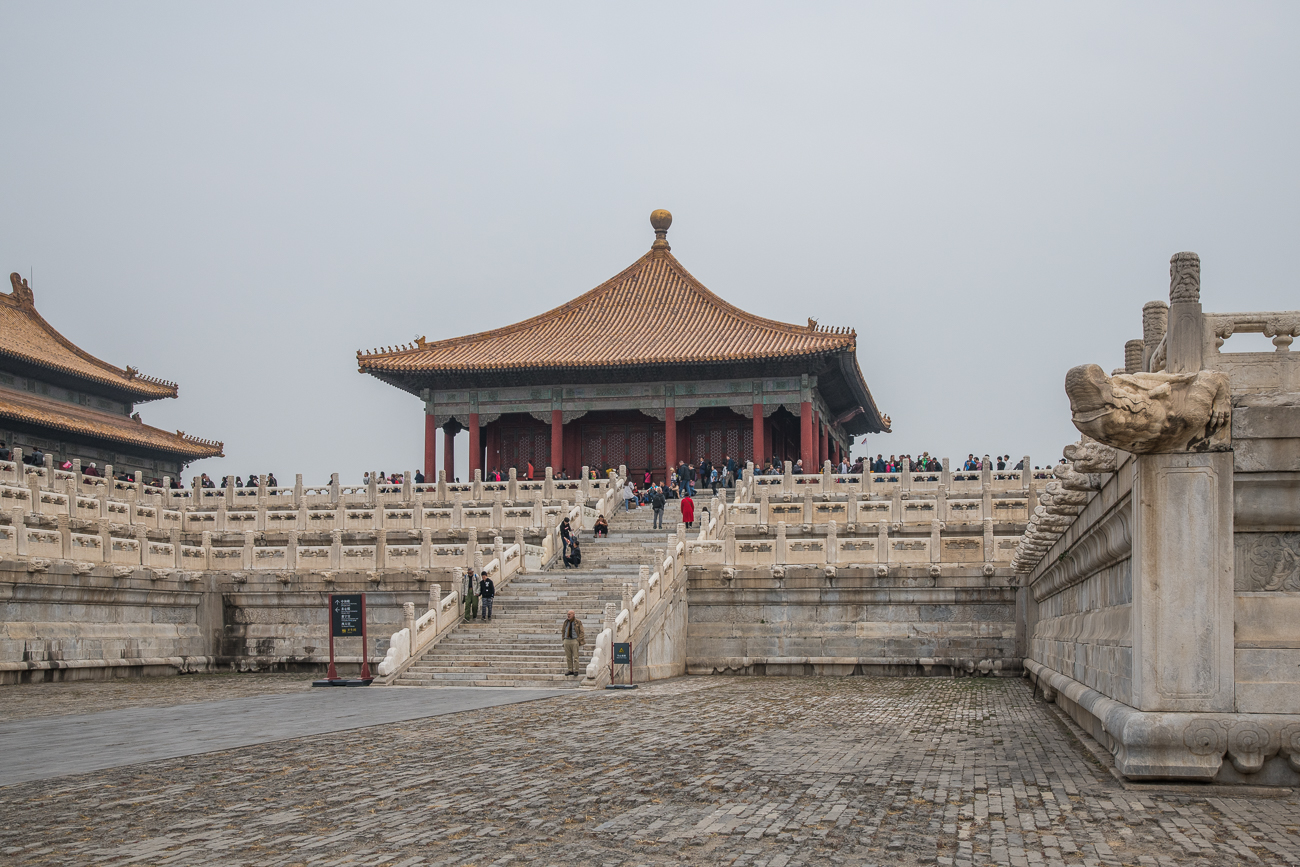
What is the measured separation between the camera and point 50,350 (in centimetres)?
4928

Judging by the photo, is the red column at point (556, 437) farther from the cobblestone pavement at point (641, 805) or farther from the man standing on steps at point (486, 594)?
the cobblestone pavement at point (641, 805)

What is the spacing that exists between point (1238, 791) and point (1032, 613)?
43.6 ft

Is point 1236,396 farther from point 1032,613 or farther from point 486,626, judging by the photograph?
point 486,626

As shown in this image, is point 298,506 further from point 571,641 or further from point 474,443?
point 571,641

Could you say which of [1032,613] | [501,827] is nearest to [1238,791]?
[501,827]

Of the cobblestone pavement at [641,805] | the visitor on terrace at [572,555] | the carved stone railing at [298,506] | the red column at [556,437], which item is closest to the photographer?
the cobblestone pavement at [641,805]

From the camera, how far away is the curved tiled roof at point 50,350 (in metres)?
47.2

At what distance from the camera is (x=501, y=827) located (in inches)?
290

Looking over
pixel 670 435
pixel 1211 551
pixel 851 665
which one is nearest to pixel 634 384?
pixel 670 435

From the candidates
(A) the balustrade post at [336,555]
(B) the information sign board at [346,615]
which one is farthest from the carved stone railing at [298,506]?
(B) the information sign board at [346,615]

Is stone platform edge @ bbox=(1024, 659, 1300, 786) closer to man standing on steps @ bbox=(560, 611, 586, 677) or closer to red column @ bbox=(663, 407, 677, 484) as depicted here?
man standing on steps @ bbox=(560, 611, 586, 677)

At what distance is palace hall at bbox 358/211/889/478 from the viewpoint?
139 feet

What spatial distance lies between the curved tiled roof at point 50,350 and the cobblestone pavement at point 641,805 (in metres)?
40.6

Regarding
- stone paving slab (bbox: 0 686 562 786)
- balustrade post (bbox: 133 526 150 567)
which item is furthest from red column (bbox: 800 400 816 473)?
stone paving slab (bbox: 0 686 562 786)
